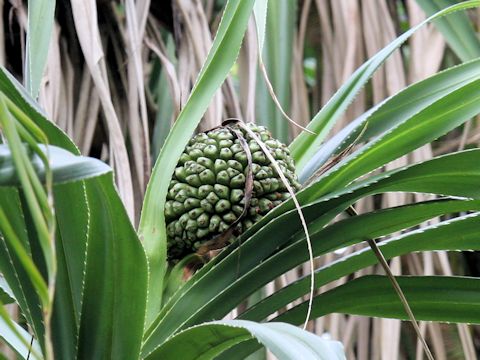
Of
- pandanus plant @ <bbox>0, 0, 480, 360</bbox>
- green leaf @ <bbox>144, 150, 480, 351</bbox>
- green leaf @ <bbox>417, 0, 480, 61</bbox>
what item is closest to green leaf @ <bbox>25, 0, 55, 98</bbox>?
pandanus plant @ <bbox>0, 0, 480, 360</bbox>

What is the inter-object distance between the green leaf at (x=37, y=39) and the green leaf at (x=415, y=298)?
1.07 ft

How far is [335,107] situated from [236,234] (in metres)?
0.18

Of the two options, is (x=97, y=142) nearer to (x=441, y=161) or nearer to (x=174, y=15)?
(x=174, y=15)

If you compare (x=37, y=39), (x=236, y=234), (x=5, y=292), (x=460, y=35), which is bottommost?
(x=5, y=292)

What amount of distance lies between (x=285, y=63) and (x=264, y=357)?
0.48 meters

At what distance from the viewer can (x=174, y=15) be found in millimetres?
1368

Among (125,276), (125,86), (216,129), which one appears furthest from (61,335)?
(125,86)

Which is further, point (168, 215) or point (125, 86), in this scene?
point (125, 86)

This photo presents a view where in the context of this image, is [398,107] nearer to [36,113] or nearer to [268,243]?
[268,243]

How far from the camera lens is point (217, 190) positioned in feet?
2.72

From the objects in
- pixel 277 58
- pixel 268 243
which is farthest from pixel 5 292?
pixel 277 58

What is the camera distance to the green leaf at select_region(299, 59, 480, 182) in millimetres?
862

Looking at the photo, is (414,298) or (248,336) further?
(414,298)

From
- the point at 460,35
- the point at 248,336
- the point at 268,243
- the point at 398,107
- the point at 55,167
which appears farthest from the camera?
the point at 460,35
